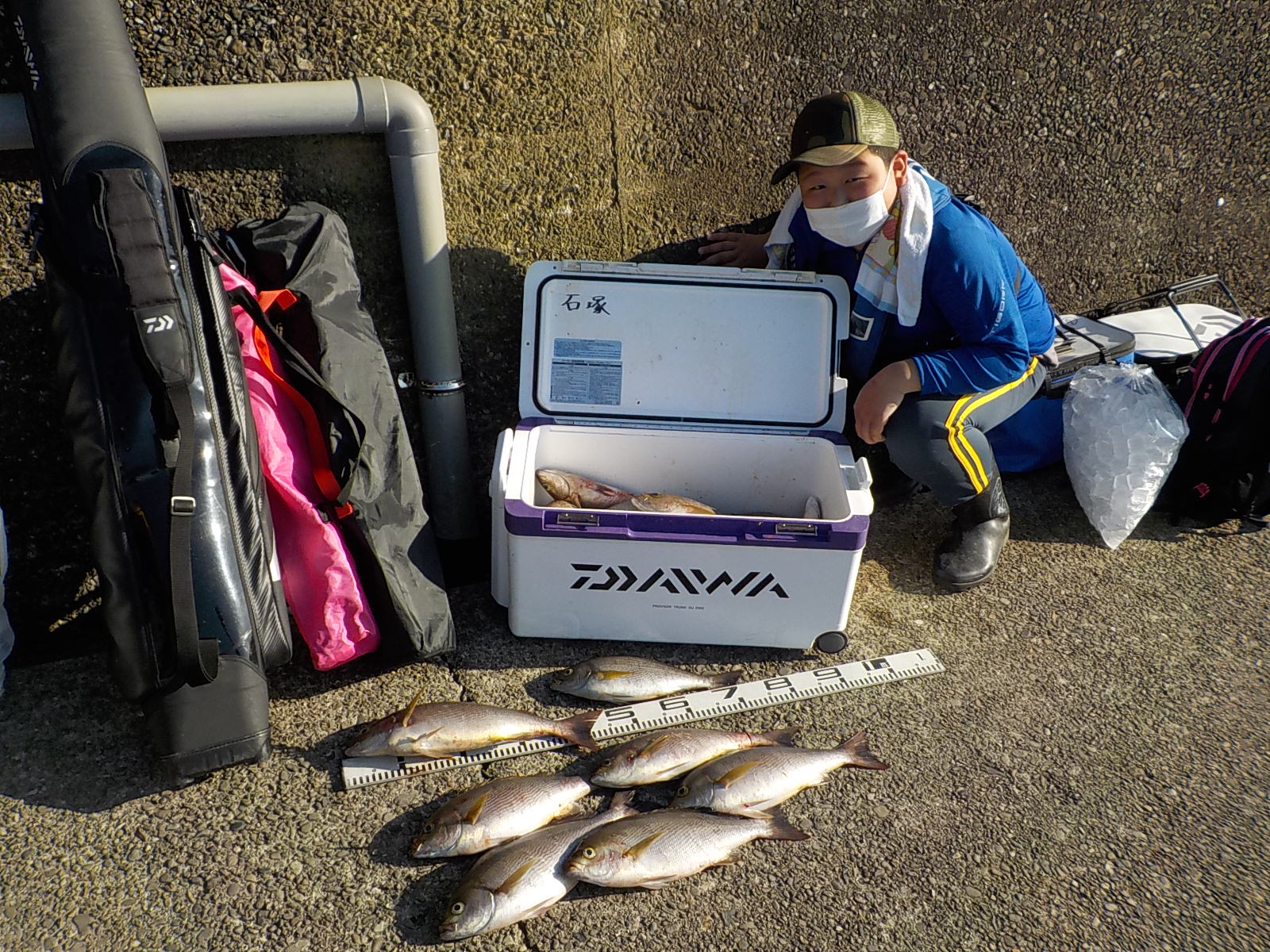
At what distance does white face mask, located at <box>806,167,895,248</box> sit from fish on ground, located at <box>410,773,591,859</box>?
1.87 m

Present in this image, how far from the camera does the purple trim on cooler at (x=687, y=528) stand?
8.34ft

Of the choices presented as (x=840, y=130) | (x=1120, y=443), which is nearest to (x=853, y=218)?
(x=840, y=130)

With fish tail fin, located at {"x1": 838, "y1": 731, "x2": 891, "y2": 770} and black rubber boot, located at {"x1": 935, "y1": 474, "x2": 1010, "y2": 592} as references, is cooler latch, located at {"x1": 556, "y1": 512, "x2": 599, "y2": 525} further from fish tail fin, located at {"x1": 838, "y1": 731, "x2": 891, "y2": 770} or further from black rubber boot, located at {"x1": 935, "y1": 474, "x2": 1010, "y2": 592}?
black rubber boot, located at {"x1": 935, "y1": 474, "x2": 1010, "y2": 592}

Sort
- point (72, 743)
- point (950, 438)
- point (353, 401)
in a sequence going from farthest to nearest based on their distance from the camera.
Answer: point (950, 438) < point (353, 401) < point (72, 743)

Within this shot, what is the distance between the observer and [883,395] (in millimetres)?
2980

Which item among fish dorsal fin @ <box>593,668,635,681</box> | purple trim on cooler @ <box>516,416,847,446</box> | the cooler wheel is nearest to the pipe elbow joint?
purple trim on cooler @ <box>516,416,847,446</box>

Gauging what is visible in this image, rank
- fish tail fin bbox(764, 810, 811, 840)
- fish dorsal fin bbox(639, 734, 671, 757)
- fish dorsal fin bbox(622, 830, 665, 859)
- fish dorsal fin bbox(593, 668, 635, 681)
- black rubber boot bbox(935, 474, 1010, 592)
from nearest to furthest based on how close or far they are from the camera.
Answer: fish dorsal fin bbox(622, 830, 665, 859), fish tail fin bbox(764, 810, 811, 840), fish dorsal fin bbox(639, 734, 671, 757), fish dorsal fin bbox(593, 668, 635, 681), black rubber boot bbox(935, 474, 1010, 592)

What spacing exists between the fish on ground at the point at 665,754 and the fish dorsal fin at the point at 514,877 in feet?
1.06

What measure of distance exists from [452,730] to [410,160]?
1.68 meters

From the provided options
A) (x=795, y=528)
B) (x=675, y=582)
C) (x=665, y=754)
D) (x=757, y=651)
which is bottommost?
(x=757, y=651)

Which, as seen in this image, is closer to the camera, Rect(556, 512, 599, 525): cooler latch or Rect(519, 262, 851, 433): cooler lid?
Rect(556, 512, 599, 525): cooler latch

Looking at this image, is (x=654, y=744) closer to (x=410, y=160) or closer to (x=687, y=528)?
(x=687, y=528)

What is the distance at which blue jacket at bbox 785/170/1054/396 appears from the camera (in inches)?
111

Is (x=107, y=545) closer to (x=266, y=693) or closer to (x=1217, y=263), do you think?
(x=266, y=693)
